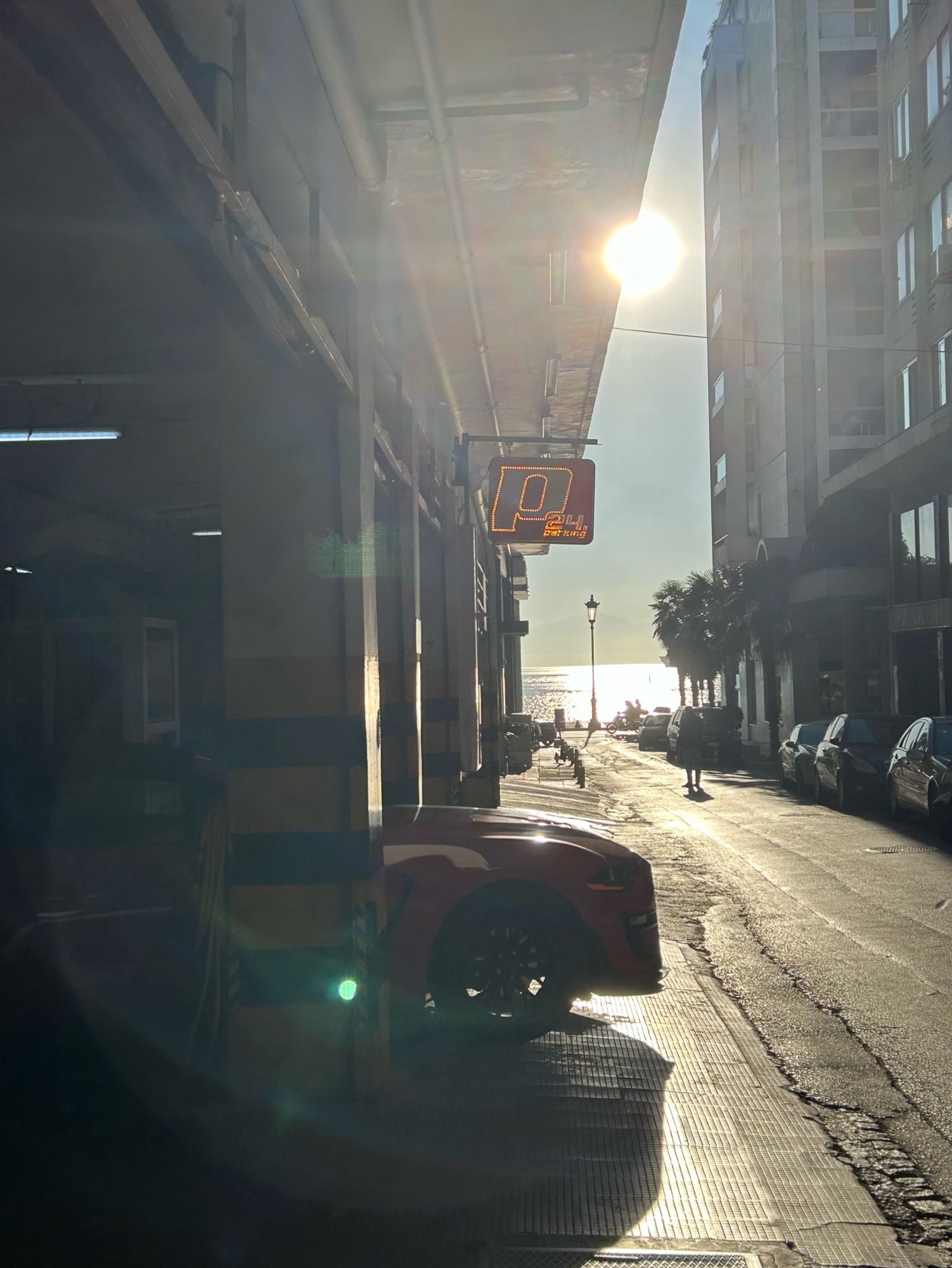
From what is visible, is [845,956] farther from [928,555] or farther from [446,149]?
[928,555]

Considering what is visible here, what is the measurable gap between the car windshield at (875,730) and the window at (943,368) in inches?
555

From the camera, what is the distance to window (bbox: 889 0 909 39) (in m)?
34.4

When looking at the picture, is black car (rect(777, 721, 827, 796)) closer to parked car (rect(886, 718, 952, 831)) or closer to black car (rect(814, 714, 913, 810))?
black car (rect(814, 714, 913, 810))

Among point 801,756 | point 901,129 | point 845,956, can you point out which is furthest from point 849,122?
point 845,956

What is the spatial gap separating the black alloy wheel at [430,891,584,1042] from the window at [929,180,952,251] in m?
29.3

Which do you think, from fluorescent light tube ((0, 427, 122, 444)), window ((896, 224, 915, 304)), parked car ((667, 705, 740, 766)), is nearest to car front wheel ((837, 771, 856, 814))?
fluorescent light tube ((0, 427, 122, 444))

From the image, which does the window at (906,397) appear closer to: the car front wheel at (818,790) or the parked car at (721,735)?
the parked car at (721,735)

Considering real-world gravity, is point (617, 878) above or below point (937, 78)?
below

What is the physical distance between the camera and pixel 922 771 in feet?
55.7

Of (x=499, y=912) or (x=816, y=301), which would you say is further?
(x=816, y=301)

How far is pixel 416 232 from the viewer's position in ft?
26.9

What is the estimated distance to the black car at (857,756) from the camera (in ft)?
66.6

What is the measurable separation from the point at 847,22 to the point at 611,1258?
173 ft

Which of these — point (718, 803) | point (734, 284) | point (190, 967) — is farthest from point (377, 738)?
point (734, 284)
